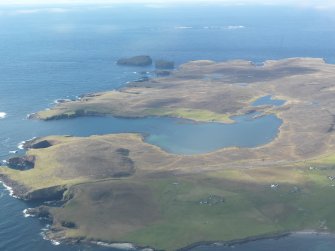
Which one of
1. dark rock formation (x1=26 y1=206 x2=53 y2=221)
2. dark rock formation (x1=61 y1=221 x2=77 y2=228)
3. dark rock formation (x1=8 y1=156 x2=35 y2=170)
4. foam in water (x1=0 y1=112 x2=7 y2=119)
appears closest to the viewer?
dark rock formation (x1=61 y1=221 x2=77 y2=228)

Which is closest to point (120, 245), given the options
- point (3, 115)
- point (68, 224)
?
point (68, 224)

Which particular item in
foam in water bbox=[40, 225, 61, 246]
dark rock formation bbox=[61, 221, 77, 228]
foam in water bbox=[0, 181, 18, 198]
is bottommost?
foam in water bbox=[40, 225, 61, 246]

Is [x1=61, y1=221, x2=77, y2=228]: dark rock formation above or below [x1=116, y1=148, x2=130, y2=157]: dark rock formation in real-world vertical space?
below

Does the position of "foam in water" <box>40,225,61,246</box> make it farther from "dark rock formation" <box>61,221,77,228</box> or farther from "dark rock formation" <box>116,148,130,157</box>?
"dark rock formation" <box>116,148,130,157</box>

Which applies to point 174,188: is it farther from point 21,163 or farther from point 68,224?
point 21,163

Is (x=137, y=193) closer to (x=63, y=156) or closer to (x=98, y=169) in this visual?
(x=98, y=169)

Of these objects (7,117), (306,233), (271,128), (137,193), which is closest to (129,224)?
(137,193)

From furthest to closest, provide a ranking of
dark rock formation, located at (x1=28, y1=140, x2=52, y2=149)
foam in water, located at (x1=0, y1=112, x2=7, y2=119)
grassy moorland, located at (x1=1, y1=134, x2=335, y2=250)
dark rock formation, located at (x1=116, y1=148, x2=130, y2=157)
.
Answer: foam in water, located at (x1=0, y1=112, x2=7, y2=119), dark rock formation, located at (x1=28, y1=140, x2=52, y2=149), dark rock formation, located at (x1=116, y1=148, x2=130, y2=157), grassy moorland, located at (x1=1, y1=134, x2=335, y2=250)

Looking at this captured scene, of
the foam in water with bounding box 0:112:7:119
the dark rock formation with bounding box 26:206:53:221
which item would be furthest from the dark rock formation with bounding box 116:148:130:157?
the foam in water with bounding box 0:112:7:119

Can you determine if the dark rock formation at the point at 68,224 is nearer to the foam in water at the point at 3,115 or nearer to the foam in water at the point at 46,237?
the foam in water at the point at 46,237
